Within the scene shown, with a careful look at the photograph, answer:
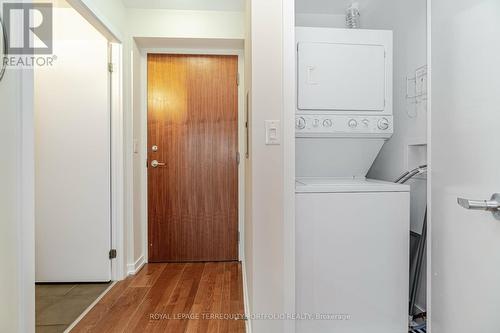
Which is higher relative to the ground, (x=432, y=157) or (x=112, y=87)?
(x=112, y=87)

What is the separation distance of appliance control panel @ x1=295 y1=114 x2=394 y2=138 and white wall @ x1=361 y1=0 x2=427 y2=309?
196 millimetres

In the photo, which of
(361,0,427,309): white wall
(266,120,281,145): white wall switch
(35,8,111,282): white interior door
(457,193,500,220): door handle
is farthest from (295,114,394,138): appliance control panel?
(35,8,111,282): white interior door

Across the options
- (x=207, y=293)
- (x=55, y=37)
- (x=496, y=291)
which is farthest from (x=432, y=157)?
(x=55, y=37)

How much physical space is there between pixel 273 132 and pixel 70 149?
5.78 ft

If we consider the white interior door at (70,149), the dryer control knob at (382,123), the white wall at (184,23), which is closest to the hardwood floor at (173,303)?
the white interior door at (70,149)

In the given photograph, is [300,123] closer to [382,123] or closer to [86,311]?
[382,123]

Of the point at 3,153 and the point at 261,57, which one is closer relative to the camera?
the point at 3,153

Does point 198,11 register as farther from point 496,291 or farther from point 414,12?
point 496,291

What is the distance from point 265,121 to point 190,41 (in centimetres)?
165

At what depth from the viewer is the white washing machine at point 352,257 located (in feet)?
4.76

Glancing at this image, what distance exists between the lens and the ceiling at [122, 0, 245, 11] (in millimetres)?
2338

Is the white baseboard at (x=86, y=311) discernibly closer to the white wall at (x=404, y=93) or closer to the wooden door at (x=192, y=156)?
the wooden door at (x=192, y=156)

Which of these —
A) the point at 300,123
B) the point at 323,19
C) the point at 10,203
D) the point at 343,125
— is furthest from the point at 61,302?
the point at 323,19

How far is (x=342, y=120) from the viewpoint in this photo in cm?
170
